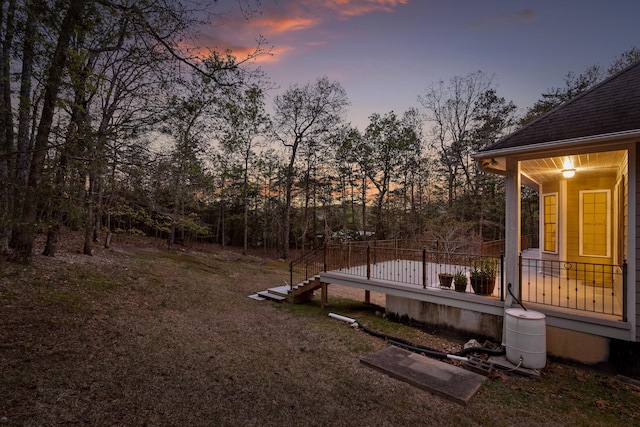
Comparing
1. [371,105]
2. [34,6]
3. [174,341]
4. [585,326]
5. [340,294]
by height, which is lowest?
[340,294]

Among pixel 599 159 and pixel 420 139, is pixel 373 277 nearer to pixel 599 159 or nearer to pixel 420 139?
pixel 599 159

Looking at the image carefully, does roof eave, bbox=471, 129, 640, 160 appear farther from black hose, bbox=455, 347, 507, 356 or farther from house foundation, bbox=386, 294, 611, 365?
black hose, bbox=455, 347, 507, 356

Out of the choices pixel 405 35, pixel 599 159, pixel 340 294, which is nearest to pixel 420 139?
pixel 405 35

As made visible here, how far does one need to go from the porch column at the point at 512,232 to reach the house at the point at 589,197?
2 cm

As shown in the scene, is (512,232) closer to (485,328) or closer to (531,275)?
(485,328)

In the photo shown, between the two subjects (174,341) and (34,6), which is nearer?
(34,6)

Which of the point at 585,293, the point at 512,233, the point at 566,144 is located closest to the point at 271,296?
the point at 512,233

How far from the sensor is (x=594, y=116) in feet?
16.1

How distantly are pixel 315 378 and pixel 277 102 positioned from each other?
66.4 ft

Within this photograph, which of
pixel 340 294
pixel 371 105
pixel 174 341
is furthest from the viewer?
pixel 371 105

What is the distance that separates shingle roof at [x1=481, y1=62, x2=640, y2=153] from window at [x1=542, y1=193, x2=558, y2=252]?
3197 millimetres

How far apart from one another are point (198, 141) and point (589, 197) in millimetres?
13830

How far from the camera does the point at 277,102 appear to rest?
21094mm

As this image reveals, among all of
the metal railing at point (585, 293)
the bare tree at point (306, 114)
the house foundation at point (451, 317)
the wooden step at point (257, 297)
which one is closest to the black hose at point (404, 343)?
the house foundation at point (451, 317)
